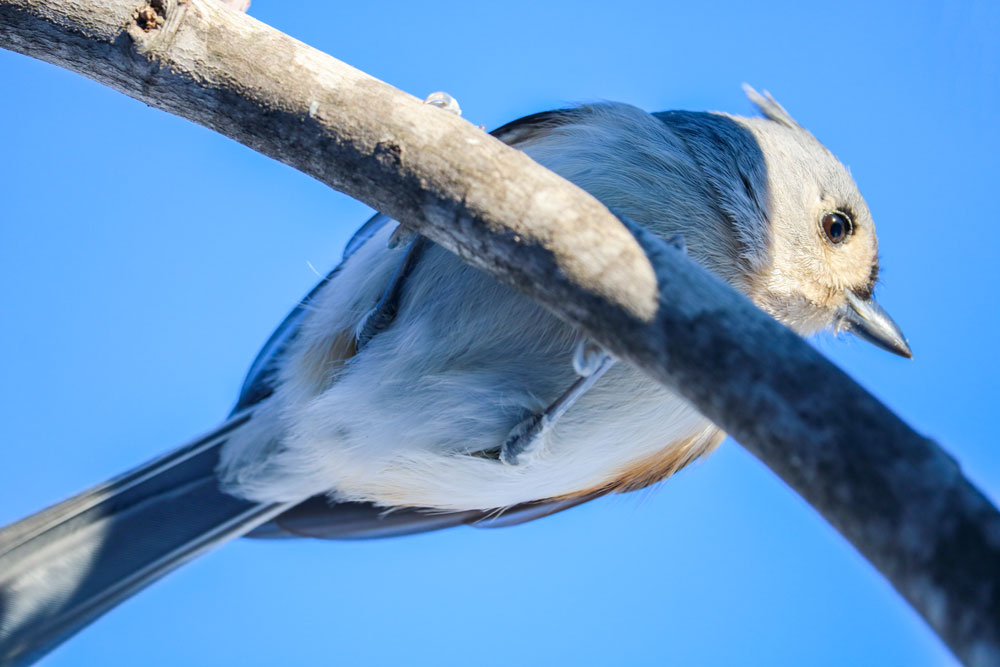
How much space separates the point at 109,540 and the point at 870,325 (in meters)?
2.23

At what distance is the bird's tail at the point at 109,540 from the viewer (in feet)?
5.85

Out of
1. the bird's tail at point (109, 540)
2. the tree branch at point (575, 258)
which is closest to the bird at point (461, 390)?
the bird's tail at point (109, 540)

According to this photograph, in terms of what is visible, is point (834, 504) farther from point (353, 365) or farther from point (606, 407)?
point (353, 365)

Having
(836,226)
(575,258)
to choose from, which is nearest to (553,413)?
(575,258)

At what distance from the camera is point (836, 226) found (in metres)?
2.14

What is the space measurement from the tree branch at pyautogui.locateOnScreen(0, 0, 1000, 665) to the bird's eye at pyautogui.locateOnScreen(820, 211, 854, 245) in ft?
4.23

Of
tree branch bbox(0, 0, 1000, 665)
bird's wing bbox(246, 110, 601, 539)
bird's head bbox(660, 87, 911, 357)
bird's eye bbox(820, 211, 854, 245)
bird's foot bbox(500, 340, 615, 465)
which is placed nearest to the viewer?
tree branch bbox(0, 0, 1000, 665)

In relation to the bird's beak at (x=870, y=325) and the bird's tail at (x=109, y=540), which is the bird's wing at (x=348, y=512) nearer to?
the bird's tail at (x=109, y=540)

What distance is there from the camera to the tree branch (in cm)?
77

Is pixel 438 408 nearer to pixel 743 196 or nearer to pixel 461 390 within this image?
pixel 461 390

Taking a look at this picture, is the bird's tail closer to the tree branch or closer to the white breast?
the white breast

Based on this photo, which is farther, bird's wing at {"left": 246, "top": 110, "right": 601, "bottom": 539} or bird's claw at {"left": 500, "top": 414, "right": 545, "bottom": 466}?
bird's wing at {"left": 246, "top": 110, "right": 601, "bottom": 539}

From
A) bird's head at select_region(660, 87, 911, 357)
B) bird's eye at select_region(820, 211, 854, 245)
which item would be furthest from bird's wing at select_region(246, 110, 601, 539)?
bird's eye at select_region(820, 211, 854, 245)

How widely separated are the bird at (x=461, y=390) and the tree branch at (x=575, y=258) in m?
0.43
